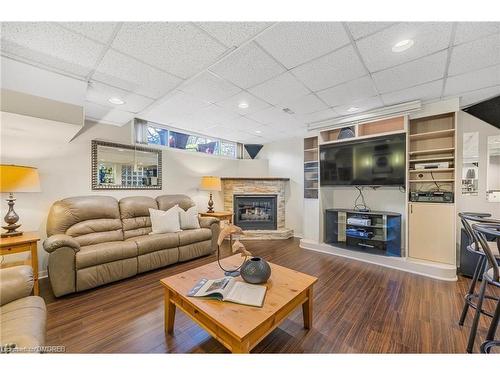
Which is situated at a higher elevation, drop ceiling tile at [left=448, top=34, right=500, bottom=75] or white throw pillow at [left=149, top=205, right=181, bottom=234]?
drop ceiling tile at [left=448, top=34, right=500, bottom=75]

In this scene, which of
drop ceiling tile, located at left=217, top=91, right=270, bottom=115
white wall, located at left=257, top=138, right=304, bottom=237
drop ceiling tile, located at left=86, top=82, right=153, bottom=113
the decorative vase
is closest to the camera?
the decorative vase

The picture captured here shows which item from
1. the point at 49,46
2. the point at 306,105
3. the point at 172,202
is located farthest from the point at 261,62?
the point at 172,202

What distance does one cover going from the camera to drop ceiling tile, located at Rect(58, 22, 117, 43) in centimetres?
138

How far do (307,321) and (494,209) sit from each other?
3320mm

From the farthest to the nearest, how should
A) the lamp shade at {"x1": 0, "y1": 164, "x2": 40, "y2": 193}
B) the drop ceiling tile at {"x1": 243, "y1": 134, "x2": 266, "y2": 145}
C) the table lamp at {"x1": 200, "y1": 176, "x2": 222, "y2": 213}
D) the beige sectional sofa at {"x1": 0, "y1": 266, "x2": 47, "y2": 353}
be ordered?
1. the drop ceiling tile at {"x1": 243, "y1": 134, "x2": 266, "y2": 145}
2. the table lamp at {"x1": 200, "y1": 176, "x2": 222, "y2": 213}
3. the lamp shade at {"x1": 0, "y1": 164, "x2": 40, "y2": 193}
4. the beige sectional sofa at {"x1": 0, "y1": 266, "x2": 47, "y2": 353}

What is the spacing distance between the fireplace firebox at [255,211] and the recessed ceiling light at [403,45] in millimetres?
3565

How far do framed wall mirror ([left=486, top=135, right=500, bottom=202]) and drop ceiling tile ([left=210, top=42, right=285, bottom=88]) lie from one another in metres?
3.31

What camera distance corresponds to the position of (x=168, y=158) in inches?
161

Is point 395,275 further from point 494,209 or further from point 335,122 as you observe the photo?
point 335,122

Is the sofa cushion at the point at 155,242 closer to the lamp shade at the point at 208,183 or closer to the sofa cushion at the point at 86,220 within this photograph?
the sofa cushion at the point at 86,220

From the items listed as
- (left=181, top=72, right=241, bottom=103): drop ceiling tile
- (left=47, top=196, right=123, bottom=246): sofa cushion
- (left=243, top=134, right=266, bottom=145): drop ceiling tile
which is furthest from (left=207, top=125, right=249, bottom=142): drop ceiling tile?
(left=47, top=196, right=123, bottom=246): sofa cushion

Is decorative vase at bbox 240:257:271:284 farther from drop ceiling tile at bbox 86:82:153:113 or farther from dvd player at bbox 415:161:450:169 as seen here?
dvd player at bbox 415:161:450:169
